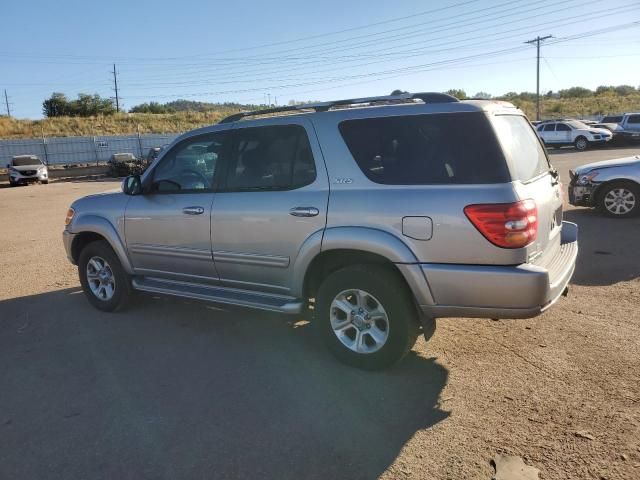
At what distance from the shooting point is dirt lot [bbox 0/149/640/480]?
3.05m

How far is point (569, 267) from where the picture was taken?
427cm

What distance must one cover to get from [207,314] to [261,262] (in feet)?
4.88

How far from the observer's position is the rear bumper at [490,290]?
3518 mm

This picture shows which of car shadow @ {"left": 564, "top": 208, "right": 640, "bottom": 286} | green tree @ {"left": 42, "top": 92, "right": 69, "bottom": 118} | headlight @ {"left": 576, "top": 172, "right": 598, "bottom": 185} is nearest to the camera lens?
car shadow @ {"left": 564, "top": 208, "right": 640, "bottom": 286}

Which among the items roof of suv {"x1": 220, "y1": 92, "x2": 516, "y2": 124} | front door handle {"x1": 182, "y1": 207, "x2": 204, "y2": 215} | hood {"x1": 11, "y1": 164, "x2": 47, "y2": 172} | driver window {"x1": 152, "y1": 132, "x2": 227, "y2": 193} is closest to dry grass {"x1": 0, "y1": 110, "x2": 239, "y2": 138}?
hood {"x1": 11, "y1": 164, "x2": 47, "y2": 172}

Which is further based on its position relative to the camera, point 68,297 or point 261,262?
point 68,297

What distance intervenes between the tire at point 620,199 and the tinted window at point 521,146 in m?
6.27

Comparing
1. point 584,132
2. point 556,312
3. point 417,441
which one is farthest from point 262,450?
point 584,132

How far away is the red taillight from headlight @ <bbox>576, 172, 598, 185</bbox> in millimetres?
7473

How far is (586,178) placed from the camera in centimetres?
1007

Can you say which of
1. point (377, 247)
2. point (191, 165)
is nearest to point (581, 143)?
point (191, 165)

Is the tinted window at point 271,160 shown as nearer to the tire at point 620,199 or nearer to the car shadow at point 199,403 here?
the car shadow at point 199,403

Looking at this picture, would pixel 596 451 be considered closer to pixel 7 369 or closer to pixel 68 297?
pixel 7 369

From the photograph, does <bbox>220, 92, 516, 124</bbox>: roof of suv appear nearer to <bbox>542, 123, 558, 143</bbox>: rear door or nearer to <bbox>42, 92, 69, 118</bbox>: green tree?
<bbox>542, 123, 558, 143</bbox>: rear door
